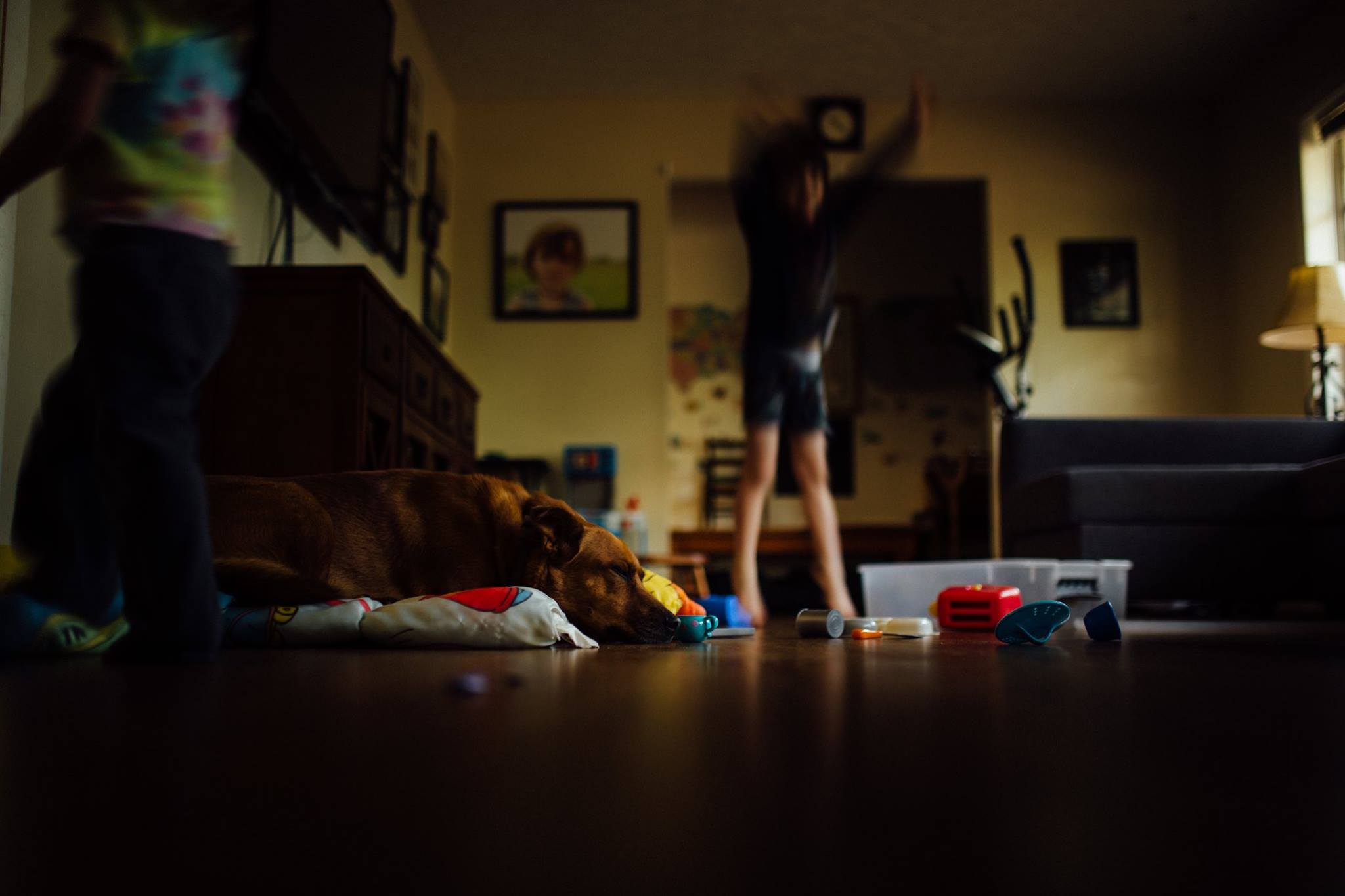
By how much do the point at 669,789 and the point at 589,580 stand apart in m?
1.18

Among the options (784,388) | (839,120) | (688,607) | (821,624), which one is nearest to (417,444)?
(784,388)

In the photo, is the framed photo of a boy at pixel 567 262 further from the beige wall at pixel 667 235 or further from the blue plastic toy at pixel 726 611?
the blue plastic toy at pixel 726 611

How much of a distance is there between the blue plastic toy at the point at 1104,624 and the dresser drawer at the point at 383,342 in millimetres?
1859

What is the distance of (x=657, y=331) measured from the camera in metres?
6.23

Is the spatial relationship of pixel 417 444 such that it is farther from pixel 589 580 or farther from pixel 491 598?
pixel 491 598

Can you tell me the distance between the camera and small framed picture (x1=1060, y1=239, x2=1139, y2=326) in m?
6.28

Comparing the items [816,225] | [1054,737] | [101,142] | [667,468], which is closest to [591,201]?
[667,468]

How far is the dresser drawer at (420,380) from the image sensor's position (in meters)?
3.28

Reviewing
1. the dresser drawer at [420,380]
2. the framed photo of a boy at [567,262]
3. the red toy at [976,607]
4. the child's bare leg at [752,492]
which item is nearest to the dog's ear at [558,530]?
the red toy at [976,607]

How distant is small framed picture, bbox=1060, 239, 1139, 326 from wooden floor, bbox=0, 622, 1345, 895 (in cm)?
589

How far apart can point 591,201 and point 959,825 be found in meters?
6.12

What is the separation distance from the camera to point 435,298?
18.9 ft

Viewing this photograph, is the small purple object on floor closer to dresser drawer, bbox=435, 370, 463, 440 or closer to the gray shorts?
the gray shorts

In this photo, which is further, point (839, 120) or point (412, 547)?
point (839, 120)
